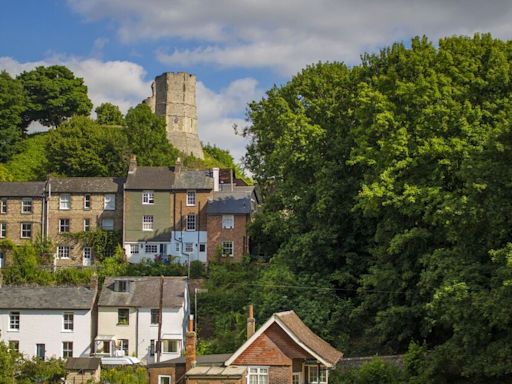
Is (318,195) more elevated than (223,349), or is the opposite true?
(318,195)

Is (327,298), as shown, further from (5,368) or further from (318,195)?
(5,368)

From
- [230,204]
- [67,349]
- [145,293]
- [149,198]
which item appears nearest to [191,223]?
[230,204]

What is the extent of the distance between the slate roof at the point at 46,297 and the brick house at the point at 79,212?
9.53 meters

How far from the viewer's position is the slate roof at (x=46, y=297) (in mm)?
56000

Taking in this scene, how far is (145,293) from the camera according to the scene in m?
56.7

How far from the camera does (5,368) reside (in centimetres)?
4781

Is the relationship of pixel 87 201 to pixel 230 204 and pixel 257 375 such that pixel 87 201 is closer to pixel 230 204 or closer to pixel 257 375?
pixel 230 204

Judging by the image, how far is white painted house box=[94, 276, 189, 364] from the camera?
5556 centimetres

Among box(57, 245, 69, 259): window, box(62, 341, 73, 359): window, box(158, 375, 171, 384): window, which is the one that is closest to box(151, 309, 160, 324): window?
box(62, 341, 73, 359): window

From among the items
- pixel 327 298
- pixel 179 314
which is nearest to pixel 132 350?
pixel 179 314

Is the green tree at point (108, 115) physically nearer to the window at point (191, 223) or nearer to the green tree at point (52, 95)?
the green tree at point (52, 95)

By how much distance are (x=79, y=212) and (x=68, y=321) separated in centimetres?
1328

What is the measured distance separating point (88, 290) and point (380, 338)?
21.7 metres

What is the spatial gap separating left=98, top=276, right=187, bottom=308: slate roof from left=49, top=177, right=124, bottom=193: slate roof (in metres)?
11.6
